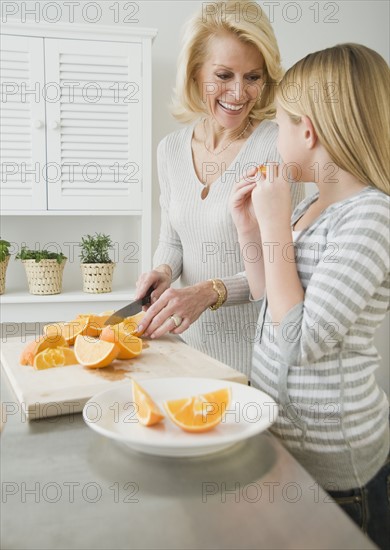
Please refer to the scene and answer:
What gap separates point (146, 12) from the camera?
9.45ft

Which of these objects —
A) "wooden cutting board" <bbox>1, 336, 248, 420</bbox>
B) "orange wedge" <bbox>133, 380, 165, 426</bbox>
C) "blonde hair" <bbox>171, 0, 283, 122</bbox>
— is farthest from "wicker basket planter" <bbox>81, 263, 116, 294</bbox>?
"orange wedge" <bbox>133, 380, 165, 426</bbox>

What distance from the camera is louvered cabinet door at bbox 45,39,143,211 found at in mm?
2520

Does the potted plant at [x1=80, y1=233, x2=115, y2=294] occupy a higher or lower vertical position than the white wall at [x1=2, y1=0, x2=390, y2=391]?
lower

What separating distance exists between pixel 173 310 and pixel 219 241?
1.38 feet

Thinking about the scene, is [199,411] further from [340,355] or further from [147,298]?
[147,298]

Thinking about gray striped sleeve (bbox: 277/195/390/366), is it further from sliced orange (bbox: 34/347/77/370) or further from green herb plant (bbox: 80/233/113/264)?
Answer: green herb plant (bbox: 80/233/113/264)

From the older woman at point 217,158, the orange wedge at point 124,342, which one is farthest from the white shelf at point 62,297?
the orange wedge at point 124,342

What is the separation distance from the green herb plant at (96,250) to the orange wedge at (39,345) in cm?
154

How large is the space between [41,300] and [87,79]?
988 mm

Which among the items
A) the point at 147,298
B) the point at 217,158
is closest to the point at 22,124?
the point at 217,158

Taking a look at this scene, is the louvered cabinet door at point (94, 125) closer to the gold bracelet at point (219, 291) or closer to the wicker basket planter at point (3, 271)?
the wicker basket planter at point (3, 271)

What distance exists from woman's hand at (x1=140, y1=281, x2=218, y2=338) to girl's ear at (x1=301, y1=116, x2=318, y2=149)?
477 mm

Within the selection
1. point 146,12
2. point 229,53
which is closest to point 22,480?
point 229,53

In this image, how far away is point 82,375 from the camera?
996 mm
